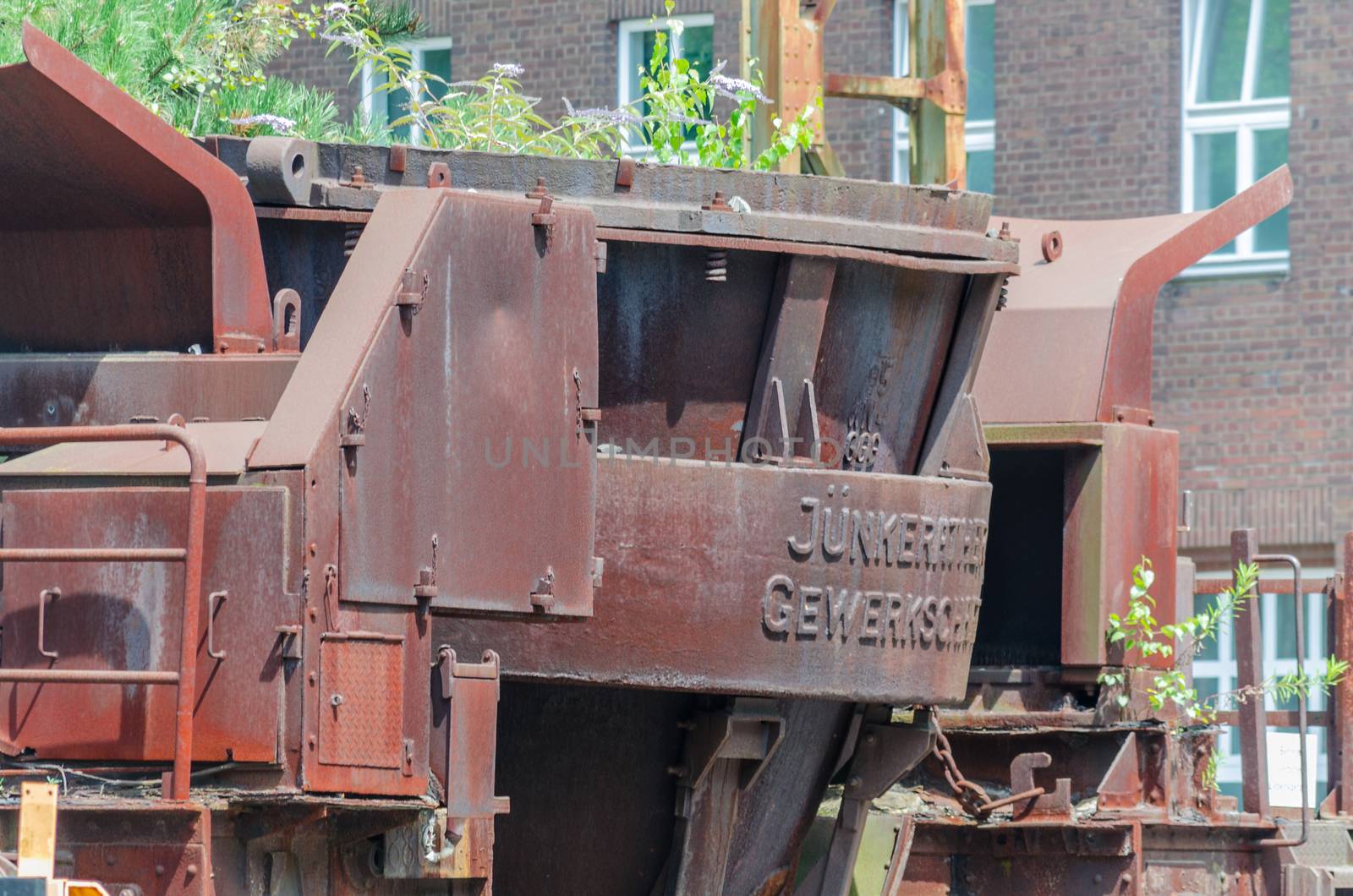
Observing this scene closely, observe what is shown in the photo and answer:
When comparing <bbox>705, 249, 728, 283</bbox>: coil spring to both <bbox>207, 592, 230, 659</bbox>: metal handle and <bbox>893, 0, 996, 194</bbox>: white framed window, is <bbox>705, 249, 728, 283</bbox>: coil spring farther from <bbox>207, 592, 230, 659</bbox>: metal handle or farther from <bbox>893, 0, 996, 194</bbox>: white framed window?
<bbox>893, 0, 996, 194</bbox>: white framed window

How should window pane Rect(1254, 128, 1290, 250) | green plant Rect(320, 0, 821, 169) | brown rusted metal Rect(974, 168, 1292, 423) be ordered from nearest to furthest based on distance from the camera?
green plant Rect(320, 0, 821, 169), brown rusted metal Rect(974, 168, 1292, 423), window pane Rect(1254, 128, 1290, 250)

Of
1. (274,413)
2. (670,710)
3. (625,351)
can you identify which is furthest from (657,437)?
(274,413)

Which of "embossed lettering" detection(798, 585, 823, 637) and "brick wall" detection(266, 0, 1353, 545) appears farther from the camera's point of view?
"brick wall" detection(266, 0, 1353, 545)

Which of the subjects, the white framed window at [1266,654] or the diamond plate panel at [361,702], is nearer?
the diamond plate panel at [361,702]

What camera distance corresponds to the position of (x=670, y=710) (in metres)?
6.19

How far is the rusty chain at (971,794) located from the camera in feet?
24.8

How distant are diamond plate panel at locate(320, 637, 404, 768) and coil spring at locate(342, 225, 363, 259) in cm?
129

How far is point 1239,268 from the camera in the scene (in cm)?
1520

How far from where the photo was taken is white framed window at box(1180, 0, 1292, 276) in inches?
601

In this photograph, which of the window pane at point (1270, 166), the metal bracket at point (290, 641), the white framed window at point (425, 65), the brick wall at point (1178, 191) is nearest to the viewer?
the metal bracket at point (290, 641)

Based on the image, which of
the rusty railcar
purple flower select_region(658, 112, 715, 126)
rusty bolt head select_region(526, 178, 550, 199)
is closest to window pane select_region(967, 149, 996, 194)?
purple flower select_region(658, 112, 715, 126)

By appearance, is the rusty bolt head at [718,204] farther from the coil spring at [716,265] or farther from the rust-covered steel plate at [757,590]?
the rust-covered steel plate at [757,590]

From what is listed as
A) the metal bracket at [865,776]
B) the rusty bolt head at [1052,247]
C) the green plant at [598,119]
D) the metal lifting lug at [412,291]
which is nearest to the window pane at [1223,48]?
the rusty bolt head at [1052,247]

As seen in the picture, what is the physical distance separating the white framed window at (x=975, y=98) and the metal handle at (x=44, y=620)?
39.1 feet
